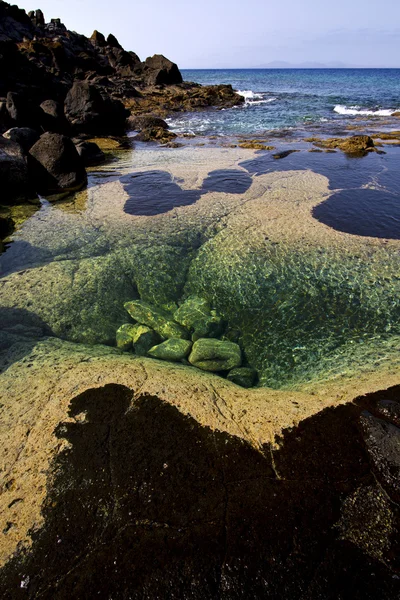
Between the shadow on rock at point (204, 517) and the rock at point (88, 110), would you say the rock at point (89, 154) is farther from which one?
the shadow on rock at point (204, 517)

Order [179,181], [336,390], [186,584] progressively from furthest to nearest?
[179,181] < [336,390] < [186,584]

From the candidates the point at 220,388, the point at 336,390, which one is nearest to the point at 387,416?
the point at 336,390

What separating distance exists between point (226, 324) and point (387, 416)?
282 cm

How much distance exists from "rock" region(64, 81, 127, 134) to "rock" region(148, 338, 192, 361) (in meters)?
19.0

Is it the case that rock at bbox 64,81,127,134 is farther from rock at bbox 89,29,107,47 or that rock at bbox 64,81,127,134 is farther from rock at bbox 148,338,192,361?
rock at bbox 89,29,107,47

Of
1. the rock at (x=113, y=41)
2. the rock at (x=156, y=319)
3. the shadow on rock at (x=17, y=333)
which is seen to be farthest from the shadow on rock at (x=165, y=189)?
the rock at (x=113, y=41)

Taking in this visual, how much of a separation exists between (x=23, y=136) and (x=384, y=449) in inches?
576

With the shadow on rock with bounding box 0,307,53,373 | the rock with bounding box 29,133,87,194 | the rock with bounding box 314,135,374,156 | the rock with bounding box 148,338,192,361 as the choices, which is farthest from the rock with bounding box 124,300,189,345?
the rock with bounding box 314,135,374,156

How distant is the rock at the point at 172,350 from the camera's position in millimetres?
4766

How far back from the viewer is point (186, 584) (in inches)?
84.9

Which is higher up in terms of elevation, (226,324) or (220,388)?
(220,388)

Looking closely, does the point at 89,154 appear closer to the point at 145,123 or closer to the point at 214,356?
the point at 145,123

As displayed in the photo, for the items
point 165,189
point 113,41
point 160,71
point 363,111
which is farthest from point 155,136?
point 113,41

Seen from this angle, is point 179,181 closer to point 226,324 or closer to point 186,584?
point 226,324
